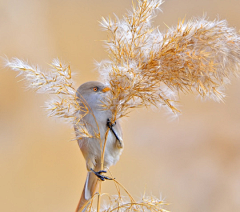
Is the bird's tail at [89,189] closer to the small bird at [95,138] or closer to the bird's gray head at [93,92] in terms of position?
the small bird at [95,138]

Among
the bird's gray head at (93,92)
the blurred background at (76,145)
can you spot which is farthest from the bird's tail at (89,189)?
the blurred background at (76,145)

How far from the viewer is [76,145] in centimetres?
160

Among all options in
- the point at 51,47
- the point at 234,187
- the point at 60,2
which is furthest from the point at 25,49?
the point at 234,187

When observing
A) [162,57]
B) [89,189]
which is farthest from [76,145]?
[162,57]

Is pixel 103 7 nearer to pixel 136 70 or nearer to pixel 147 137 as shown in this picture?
pixel 147 137

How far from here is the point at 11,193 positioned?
1.62 metres

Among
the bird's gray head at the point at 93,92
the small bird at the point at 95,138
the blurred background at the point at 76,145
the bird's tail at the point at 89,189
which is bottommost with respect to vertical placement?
the bird's tail at the point at 89,189

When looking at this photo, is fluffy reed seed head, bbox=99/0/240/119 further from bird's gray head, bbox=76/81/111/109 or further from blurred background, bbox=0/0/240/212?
blurred background, bbox=0/0/240/212

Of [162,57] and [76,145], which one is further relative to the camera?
[76,145]

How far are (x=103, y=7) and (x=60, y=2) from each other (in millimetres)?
305

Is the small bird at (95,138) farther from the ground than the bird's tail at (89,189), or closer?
farther from the ground

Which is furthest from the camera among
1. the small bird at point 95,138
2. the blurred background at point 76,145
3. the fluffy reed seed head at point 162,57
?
the blurred background at point 76,145

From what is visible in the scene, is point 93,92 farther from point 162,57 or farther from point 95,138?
point 162,57

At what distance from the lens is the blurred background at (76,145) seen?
5.45 feet
